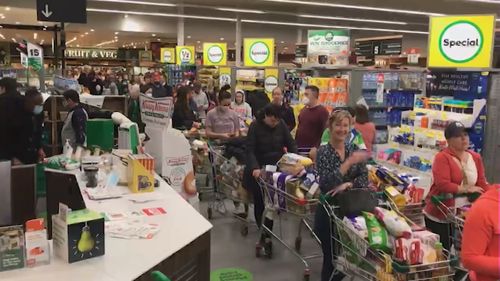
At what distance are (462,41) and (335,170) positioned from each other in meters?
3.77

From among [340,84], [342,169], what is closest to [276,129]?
[342,169]

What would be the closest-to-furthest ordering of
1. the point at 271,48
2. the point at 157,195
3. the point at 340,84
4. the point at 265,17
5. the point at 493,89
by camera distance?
the point at 157,195
the point at 493,89
the point at 340,84
the point at 271,48
the point at 265,17

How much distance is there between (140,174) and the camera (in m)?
3.72

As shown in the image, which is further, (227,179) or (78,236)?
(227,179)

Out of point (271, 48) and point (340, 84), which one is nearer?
point (340, 84)

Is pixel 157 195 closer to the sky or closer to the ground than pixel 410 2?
closer to the ground

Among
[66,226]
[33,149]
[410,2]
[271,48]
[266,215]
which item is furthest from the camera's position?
[410,2]

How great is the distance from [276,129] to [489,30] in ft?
10.1

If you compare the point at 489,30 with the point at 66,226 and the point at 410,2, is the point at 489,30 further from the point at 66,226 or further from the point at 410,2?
the point at 410,2

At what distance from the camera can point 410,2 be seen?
16703 mm

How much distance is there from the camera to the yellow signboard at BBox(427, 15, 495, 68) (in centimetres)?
639

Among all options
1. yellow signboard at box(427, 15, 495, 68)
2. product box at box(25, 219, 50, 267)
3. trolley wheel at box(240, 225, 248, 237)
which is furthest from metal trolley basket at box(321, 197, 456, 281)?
yellow signboard at box(427, 15, 495, 68)

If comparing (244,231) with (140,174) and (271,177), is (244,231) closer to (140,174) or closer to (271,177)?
(271,177)

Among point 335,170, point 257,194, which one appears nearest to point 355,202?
point 335,170
